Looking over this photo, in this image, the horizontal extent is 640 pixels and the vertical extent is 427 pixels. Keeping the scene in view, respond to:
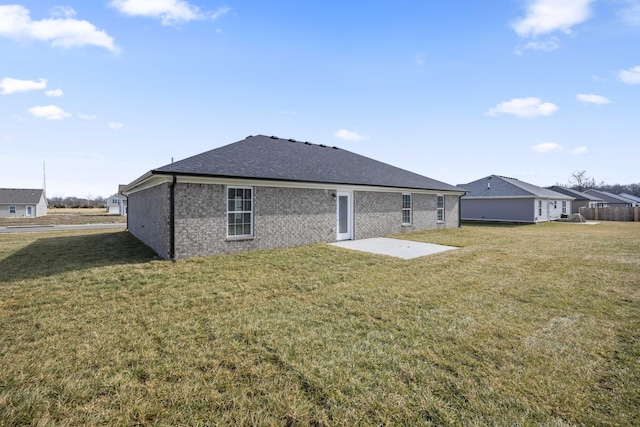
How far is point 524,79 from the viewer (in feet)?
43.0

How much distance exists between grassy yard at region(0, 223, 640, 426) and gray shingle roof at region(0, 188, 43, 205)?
51.7m

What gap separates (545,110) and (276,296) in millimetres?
23012

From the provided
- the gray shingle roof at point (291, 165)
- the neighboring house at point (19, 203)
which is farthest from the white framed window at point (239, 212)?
the neighboring house at point (19, 203)

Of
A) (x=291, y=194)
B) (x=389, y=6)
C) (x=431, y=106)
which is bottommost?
(x=291, y=194)

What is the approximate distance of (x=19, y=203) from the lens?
42.6 m

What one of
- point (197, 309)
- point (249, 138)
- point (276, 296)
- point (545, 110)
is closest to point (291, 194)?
point (249, 138)

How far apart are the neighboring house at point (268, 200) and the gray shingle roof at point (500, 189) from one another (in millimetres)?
14499

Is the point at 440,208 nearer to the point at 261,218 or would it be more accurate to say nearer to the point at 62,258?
the point at 261,218

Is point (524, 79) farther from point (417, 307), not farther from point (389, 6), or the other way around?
point (417, 307)

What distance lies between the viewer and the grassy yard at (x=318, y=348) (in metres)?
2.57

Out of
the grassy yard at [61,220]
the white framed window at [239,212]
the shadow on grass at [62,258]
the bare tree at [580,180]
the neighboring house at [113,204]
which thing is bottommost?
the shadow on grass at [62,258]

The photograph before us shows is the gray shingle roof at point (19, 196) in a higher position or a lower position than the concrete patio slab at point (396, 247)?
higher

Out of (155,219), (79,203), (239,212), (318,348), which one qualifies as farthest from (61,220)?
(79,203)

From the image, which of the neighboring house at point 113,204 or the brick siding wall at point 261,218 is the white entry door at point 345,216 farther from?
the neighboring house at point 113,204
